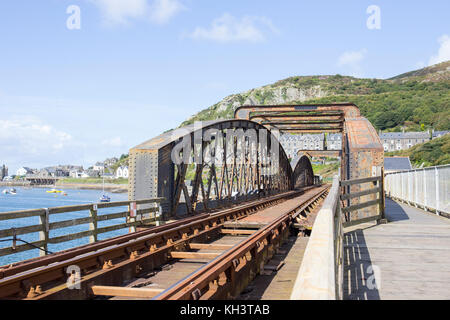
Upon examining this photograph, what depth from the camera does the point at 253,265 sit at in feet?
22.1

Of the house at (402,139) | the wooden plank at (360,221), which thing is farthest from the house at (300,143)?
the wooden plank at (360,221)

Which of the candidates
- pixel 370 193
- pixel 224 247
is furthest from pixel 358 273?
pixel 370 193

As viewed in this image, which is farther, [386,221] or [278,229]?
[386,221]

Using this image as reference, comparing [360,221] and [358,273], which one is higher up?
[360,221]

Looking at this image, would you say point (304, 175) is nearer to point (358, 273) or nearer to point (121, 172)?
point (358, 273)

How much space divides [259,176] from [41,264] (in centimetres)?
1695

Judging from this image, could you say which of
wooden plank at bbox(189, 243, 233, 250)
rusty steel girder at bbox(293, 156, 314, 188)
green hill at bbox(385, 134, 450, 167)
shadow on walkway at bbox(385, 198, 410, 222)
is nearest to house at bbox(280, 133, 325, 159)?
green hill at bbox(385, 134, 450, 167)

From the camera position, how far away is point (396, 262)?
7.27m

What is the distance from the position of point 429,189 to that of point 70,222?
534 inches

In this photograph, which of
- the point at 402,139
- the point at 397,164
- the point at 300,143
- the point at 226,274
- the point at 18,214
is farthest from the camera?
the point at 300,143

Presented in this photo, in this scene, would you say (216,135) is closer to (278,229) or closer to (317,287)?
(278,229)

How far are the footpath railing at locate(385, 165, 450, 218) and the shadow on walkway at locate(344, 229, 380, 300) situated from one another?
22.6 ft
